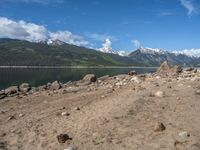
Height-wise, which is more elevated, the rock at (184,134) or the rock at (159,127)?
the rock at (159,127)

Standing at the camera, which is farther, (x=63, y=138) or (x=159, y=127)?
(x=159, y=127)

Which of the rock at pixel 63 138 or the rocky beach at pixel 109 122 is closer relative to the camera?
the rocky beach at pixel 109 122

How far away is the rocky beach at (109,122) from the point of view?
1120 cm

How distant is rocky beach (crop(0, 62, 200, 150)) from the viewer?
11.2 metres

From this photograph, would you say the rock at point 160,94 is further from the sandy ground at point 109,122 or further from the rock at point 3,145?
the rock at point 3,145

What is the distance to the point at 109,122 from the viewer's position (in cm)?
1336

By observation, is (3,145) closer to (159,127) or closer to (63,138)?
(63,138)

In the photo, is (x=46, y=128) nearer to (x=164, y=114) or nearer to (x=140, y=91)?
(x=164, y=114)

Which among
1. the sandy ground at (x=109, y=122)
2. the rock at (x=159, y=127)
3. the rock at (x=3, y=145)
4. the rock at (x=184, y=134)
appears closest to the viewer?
the sandy ground at (x=109, y=122)

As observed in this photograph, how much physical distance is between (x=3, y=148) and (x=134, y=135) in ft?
15.3

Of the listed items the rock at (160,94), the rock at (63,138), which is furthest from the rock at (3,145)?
the rock at (160,94)

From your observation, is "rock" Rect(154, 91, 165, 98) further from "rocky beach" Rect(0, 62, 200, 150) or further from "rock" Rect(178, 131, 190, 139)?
"rock" Rect(178, 131, 190, 139)

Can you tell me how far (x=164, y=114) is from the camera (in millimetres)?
14359

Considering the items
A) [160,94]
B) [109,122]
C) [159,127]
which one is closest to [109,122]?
[109,122]
